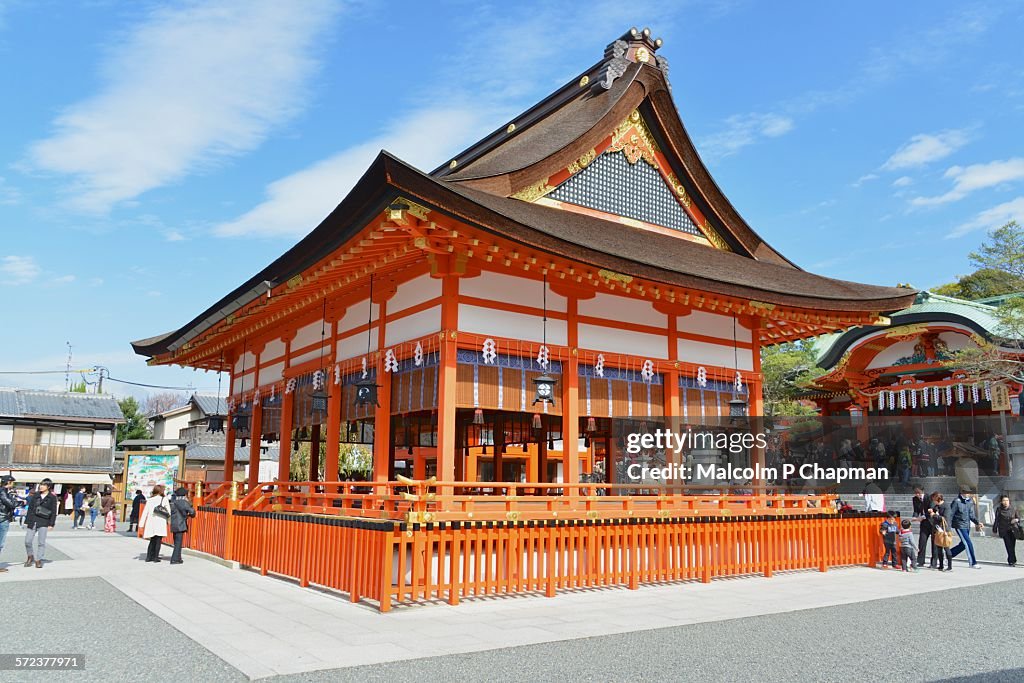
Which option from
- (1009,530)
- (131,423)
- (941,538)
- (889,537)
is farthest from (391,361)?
(131,423)

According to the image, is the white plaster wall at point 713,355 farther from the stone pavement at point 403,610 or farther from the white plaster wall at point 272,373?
the white plaster wall at point 272,373

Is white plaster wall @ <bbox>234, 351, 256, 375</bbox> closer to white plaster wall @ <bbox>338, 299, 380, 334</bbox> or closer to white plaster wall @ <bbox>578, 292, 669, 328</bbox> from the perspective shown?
white plaster wall @ <bbox>338, 299, 380, 334</bbox>

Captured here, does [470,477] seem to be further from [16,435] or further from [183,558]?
[16,435]

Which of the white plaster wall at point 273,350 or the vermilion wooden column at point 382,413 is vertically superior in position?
the white plaster wall at point 273,350

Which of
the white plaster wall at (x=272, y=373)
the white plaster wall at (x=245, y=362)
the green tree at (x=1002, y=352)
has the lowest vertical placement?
the white plaster wall at (x=272, y=373)

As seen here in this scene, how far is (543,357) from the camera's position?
1220 centimetres

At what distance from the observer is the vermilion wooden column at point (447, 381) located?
10898mm

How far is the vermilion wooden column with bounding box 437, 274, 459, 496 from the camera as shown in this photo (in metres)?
10.9

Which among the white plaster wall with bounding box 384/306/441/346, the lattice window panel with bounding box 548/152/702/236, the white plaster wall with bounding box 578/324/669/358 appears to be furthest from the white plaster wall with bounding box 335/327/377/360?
the lattice window panel with bounding box 548/152/702/236

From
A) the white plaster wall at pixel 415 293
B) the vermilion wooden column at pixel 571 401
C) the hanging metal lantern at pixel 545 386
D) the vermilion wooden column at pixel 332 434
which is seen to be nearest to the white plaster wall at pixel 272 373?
the vermilion wooden column at pixel 332 434

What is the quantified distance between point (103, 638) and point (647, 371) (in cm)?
912

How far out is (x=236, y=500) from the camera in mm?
14000

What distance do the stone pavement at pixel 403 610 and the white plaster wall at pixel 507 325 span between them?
396cm

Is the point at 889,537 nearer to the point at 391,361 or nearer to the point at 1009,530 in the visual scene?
the point at 1009,530
